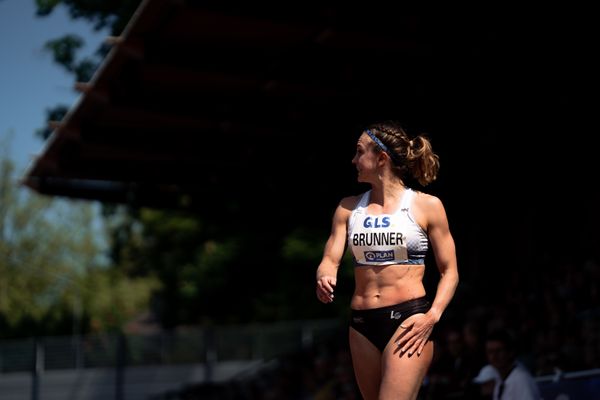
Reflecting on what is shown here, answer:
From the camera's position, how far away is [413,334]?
18.0 feet

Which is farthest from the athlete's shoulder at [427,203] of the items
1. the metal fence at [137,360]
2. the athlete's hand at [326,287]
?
the metal fence at [137,360]

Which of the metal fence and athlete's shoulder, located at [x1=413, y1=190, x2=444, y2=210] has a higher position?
athlete's shoulder, located at [x1=413, y1=190, x2=444, y2=210]

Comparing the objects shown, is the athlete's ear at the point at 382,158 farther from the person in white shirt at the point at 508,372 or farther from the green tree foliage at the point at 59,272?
the green tree foliage at the point at 59,272

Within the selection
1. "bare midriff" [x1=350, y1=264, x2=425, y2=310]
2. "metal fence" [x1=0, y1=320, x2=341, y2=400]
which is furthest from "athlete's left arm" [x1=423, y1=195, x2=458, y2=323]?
"metal fence" [x1=0, y1=320, x2=341, y2=400]

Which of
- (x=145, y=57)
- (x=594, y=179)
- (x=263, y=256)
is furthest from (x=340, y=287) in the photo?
(x=145, y=57)

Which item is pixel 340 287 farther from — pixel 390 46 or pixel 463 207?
pixel 390 46

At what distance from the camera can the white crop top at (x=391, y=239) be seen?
5.63m

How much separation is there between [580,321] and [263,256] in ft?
105

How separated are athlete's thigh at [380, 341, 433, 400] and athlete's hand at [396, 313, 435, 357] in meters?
0.03

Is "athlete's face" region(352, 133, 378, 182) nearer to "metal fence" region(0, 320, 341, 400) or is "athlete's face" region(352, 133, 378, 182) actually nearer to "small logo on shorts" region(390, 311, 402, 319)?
"small logo on shorts" region(390, 311, 402, 319)

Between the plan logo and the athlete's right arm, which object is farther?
the plan logo

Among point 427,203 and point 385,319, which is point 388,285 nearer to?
point 385,319

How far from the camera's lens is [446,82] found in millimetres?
15227

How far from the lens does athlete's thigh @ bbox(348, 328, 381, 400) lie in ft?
18.4
